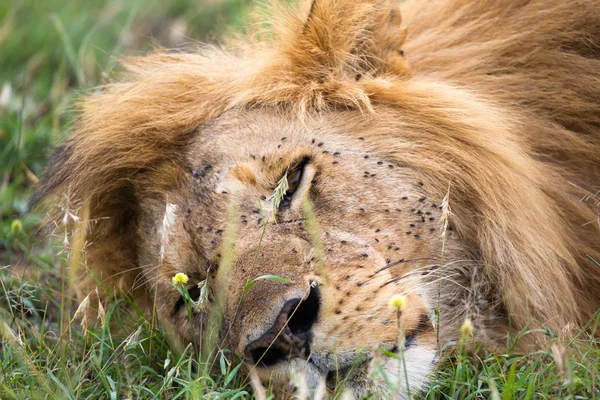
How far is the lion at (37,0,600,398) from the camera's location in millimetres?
2645

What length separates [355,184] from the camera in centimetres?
287

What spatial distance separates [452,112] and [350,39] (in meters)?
0.45

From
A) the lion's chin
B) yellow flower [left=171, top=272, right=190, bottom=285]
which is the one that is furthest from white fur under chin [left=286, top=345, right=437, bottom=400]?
yellow flower [left=171, top=272, right=190, bottom=285]

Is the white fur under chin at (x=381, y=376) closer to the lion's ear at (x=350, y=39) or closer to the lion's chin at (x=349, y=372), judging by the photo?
the lion's chin at (x=349, y=372)

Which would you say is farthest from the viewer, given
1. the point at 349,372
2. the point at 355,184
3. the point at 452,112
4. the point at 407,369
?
the point at 452,112

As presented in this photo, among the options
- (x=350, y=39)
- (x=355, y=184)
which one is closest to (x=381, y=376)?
(x=355, y=184)

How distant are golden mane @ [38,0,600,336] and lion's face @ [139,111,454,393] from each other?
11 cm

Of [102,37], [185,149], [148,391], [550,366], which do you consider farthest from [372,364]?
[102,37]

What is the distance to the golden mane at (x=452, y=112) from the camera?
295cm

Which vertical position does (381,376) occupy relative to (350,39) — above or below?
below

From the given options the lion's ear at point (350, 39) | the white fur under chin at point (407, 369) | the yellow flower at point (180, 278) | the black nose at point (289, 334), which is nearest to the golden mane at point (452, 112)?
the lion's ear at point (350, 39)

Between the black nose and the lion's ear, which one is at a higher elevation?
the lion's ear

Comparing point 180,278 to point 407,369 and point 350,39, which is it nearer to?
point 407,369

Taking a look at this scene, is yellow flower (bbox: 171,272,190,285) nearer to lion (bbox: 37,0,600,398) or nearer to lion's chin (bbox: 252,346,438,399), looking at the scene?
lion (bbox: 37,0,600,398)
